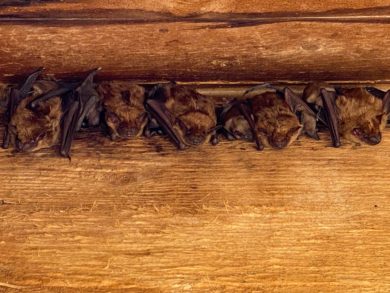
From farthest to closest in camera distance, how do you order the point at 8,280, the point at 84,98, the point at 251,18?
1. the point at 84,98
2. the point at 251,18
3. the point at 8,280

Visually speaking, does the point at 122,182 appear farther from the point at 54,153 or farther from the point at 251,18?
the point at 251,18

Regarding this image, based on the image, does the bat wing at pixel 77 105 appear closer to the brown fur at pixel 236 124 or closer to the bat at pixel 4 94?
the bat at pixel 4 94

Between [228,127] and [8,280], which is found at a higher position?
[228,127]

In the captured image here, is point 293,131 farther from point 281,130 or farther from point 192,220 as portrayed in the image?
point 192,220

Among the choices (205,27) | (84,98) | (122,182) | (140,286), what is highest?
(205,27)

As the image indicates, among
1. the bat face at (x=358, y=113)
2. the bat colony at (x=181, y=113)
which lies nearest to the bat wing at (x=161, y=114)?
the bat colony at (x=181, y=113)

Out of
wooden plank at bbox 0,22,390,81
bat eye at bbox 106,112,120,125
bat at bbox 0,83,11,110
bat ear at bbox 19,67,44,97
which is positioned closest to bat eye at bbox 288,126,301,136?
wooden plank at bbox 0,22,390,81

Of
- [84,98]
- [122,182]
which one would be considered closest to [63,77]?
[84,98]

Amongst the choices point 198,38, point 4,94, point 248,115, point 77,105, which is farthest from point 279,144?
point 4,94
